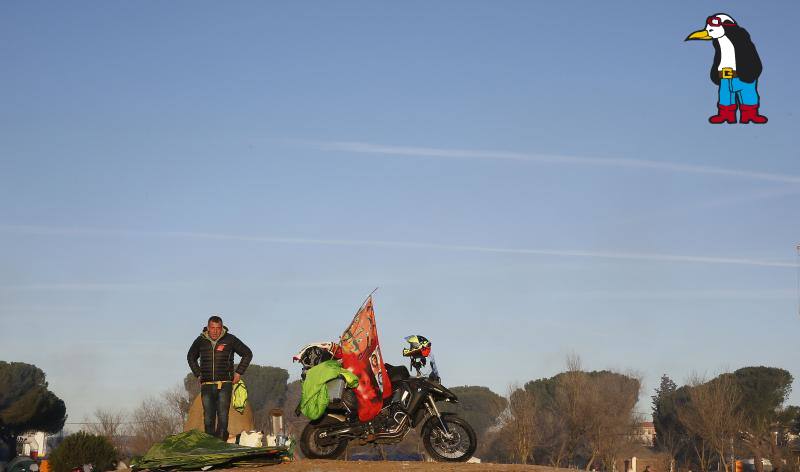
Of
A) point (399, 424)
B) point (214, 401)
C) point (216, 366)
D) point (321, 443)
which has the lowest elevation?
point (321, 443)

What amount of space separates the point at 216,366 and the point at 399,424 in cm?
315

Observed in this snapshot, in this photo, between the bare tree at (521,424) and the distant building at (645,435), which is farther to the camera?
the distant building at (645,435)

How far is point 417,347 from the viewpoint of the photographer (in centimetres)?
1708

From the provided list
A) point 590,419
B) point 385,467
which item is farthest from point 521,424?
point 385,467

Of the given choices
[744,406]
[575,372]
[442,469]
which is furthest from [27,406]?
[442,469]

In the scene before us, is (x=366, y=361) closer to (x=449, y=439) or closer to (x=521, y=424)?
(x=449, y=439)

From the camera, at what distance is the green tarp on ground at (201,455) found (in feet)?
50.4

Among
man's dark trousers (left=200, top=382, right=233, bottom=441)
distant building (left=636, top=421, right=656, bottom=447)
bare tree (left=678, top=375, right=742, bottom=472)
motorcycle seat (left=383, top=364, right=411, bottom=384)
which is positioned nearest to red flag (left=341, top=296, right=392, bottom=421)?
motorcycle seat (left=383, top=364, right=411, bottom=384)

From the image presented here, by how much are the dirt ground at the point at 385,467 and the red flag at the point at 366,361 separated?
4.12 feet

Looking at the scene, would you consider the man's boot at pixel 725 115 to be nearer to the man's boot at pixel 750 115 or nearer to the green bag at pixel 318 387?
the man's boot at pixel 750 115

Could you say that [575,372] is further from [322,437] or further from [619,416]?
[322,437]

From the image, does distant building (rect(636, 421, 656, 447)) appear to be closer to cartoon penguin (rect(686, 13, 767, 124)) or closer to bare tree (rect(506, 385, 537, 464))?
bare tree (rect(506, 385, 537, 464))

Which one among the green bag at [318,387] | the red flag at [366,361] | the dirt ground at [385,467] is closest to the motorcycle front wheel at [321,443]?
the green bag at [318,387]

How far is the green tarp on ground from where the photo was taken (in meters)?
15.4
